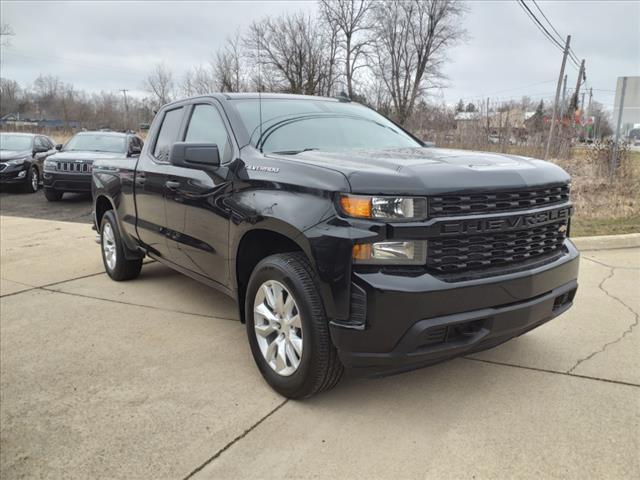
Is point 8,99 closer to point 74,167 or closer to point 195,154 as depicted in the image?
point 74,167

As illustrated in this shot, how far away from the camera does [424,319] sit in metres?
2.44

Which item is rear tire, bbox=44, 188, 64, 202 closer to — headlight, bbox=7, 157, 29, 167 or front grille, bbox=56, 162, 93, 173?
front grille, bbox=56, 162, 93, 173

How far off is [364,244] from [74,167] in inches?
426

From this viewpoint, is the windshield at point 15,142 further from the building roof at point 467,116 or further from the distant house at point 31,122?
the distant house at point 31,122

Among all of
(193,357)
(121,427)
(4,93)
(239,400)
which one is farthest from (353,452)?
(4,93)

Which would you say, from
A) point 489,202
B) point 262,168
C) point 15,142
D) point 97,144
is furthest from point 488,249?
point 15,142

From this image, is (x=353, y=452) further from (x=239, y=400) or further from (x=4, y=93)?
(x=4, y=93)

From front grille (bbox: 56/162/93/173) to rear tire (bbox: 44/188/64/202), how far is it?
69 cm

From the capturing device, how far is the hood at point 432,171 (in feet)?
8.04

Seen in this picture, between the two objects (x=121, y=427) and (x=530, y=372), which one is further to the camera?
(x=530, y=372)

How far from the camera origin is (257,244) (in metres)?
3.27

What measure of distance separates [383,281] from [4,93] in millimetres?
76713

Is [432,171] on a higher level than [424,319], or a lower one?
higher

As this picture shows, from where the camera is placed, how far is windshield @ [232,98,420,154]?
3473 mm
